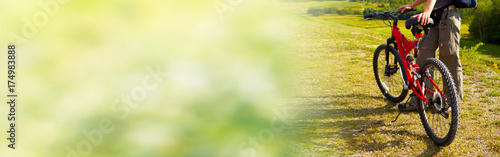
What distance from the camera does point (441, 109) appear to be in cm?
287

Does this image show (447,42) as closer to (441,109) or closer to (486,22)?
(441,109)

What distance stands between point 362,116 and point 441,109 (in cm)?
83

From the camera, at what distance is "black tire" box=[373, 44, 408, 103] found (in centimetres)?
384

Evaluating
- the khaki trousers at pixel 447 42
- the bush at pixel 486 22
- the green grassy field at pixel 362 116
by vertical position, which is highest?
the bush at pixel 486 22

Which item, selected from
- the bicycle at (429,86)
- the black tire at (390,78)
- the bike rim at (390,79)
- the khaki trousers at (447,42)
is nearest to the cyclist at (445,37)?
the khaki trousers at (447,42)

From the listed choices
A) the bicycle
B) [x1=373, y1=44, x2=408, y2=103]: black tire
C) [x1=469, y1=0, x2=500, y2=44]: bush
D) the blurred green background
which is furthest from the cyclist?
[x1=469, y1=0, x2=500, y2=44]: bush

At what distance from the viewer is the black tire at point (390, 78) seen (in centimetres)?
384

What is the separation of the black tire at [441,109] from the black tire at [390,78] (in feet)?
1.94

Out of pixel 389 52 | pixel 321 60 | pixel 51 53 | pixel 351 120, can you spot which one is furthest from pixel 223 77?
pixel 321 60

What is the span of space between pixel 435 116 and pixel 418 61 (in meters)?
0.68

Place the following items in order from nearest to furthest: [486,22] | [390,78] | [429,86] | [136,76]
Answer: [136,76], [429,86], [390,78], [486,22]

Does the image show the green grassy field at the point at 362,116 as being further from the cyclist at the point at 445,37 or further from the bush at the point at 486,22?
the bush at the point at 486,22

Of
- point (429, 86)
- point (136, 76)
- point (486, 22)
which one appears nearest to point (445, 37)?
point (429, 86)

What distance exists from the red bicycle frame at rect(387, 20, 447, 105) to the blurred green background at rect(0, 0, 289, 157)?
7.27 feet
